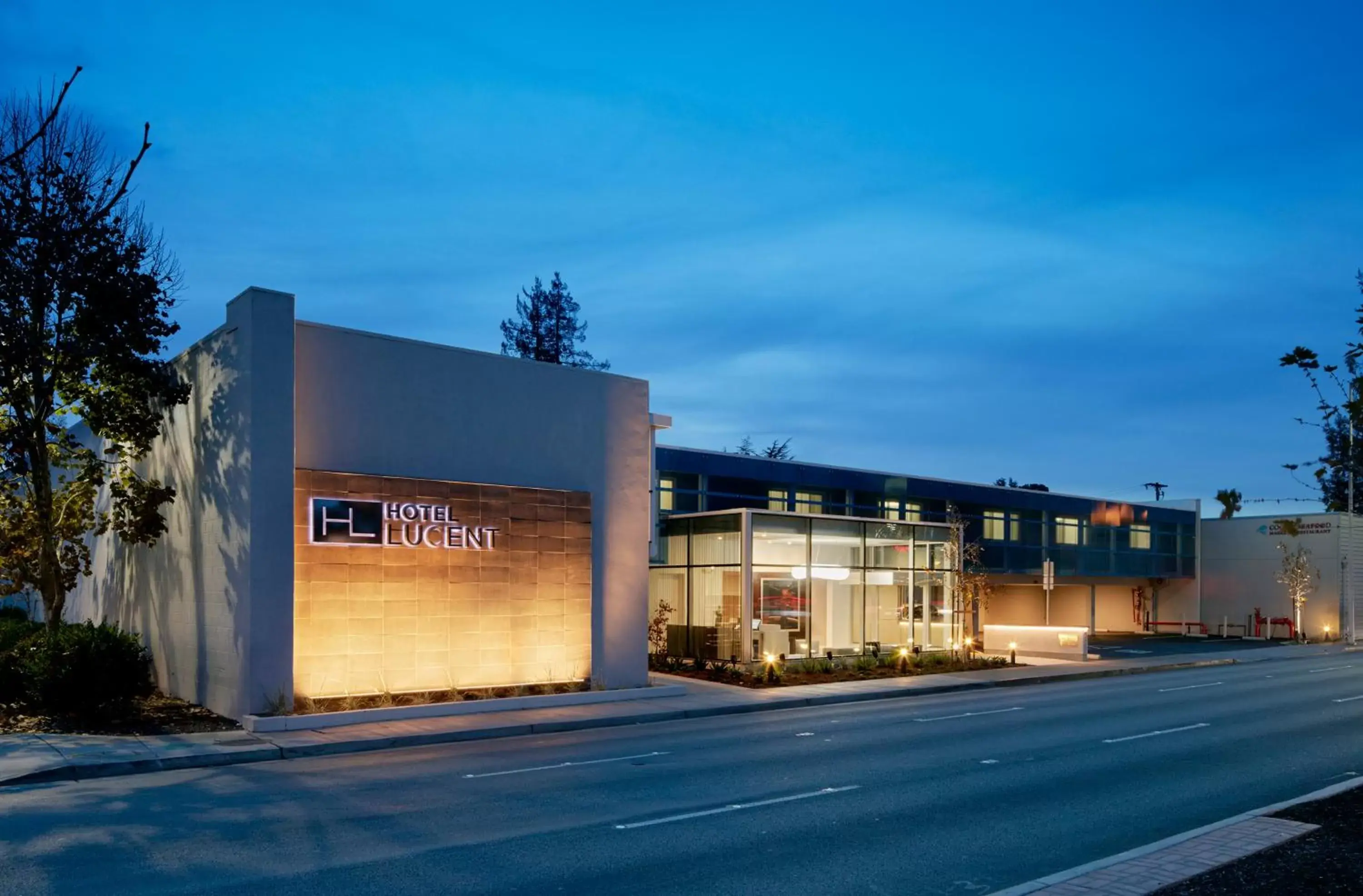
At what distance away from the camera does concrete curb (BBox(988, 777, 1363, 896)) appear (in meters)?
7.50

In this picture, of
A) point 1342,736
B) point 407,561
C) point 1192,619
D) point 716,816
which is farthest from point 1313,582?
point 716,816

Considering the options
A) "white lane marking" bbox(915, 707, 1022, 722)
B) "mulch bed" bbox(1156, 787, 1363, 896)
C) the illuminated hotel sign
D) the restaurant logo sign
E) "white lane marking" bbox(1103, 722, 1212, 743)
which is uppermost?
the illuminated hotel sign

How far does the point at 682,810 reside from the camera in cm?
1071

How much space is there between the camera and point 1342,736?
16.2m

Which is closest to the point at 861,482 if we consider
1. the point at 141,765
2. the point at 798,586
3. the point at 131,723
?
the point at 798,586

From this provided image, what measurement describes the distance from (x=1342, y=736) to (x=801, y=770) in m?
8.87

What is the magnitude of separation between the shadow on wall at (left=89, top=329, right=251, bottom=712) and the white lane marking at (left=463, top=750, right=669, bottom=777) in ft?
20.5

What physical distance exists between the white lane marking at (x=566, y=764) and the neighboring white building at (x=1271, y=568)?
1793 inches

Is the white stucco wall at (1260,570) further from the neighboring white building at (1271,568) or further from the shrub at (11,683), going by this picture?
the shrub at (11,683)

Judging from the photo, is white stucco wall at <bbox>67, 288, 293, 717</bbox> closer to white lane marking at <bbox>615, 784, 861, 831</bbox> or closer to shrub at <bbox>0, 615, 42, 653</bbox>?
shrub at <bbox>0, 615, 42, 653</bbox>

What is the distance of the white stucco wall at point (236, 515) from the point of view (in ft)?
57.1

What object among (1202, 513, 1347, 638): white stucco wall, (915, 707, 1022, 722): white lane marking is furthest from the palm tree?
(915, 707, 1022, 722): white lane marking

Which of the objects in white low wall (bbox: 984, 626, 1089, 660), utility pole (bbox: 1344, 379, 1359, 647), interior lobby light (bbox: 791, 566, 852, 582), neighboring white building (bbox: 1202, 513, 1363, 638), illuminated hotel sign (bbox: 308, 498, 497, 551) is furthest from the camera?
neighboring white building (bbox: 1202, 513, 1363, 638)

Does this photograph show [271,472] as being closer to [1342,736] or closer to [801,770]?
[801,770]
